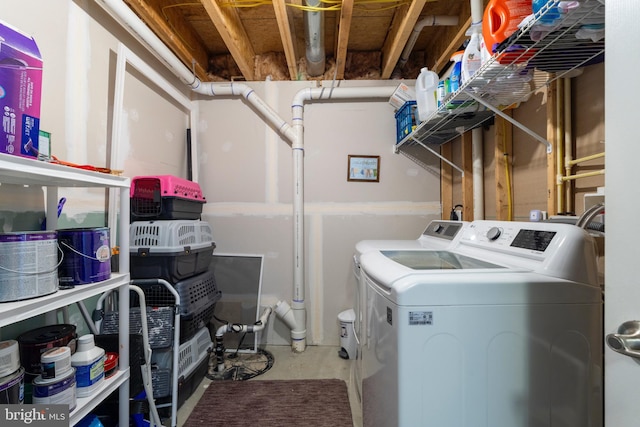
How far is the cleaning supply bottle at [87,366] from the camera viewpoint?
0.99m

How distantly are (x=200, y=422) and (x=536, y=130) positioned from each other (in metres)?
2.55

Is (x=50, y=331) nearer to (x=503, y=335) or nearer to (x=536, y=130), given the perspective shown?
(x=503, y=335)

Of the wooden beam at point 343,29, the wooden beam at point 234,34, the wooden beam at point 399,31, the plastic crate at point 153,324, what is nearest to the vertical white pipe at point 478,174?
the wooden beam at point 399,31

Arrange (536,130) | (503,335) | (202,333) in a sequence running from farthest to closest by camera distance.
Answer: (202,333) → (536,130) → (503,335)

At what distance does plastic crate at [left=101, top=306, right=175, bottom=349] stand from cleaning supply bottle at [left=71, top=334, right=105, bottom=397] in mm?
477

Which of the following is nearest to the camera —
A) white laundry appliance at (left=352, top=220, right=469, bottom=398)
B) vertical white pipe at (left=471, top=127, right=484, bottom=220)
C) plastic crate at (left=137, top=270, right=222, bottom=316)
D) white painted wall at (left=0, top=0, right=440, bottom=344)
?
white laundry appliance at (left=352, top=220, right=469, bottom=398)

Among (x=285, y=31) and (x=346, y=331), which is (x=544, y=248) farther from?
(x=285, y=31)

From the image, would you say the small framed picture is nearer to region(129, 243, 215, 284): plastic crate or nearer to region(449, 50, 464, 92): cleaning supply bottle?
region(449, 50, 464, 92): cleaning supply bottle

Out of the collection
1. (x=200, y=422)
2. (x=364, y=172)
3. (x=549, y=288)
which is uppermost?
(x=364, y=172)

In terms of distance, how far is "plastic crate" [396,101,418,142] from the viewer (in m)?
2.15

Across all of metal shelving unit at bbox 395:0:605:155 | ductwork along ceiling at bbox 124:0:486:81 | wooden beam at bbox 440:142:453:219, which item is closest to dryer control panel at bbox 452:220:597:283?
metal shelving unit at bbox 395:0:605:155

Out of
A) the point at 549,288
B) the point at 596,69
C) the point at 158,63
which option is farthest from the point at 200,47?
the point at 549,288

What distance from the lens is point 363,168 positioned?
2.56 metres

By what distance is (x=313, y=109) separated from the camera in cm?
256
